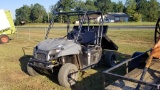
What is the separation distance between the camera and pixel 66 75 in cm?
619

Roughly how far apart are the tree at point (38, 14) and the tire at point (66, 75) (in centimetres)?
7218

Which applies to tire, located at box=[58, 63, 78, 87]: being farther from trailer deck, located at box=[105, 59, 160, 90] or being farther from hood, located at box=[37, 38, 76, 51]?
trailer deck, located at box=[105, 59, 160, 90]

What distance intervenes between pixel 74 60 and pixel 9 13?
15.2 m

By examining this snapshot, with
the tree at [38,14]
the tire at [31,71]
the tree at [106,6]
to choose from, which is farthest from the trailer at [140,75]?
the tree at [106,6]

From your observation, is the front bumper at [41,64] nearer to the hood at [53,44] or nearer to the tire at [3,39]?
the hood at [53,44]

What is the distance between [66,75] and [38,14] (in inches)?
3005

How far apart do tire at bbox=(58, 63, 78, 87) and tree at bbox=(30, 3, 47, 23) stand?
237 ft

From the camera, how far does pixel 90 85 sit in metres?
6.43

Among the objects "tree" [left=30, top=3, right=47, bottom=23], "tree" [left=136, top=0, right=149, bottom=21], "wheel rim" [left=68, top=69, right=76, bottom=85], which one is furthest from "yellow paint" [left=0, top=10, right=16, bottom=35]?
"tree" [left=136, top=0, right=149, bottom=21]

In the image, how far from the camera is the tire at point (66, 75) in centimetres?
614

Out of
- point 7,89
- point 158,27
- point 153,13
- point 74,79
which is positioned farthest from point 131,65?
point 153,13

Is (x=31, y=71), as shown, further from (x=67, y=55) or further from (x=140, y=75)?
(x=140, y=75)

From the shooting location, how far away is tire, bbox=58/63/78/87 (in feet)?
20.1

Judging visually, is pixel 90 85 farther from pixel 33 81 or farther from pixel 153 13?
pixel 153 13
